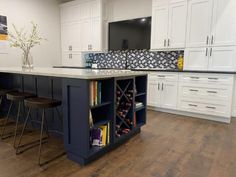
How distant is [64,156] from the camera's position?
198 centimetres

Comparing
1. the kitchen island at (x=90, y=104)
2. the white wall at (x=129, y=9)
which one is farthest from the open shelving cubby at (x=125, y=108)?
the white wall at (x=129, y=9)

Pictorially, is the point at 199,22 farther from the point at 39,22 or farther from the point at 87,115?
the point at 39,22

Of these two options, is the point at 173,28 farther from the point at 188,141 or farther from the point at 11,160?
the point at 11,160

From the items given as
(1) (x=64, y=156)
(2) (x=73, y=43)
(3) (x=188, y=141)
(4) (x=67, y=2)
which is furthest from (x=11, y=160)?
(4) (x=67, y=2)

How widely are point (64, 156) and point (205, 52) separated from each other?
10.0ft

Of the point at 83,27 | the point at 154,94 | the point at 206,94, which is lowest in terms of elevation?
the point at 154,94

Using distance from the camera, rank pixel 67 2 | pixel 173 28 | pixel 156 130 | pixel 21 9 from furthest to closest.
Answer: pixel 67 2, pixel 21 9, pixel 173 28, pixel 156 130

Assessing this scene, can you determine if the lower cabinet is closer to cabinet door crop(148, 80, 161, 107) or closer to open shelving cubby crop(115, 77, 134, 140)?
cabinet door crop(148, 80, 161, 107)

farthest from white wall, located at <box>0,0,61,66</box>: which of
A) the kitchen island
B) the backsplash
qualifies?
the kitchen island

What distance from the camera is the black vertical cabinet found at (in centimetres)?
172

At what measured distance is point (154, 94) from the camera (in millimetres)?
3938

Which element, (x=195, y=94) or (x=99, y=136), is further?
(x=195, y=94)

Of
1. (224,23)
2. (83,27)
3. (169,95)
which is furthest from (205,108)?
(83,27)

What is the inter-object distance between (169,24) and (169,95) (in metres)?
1.53
